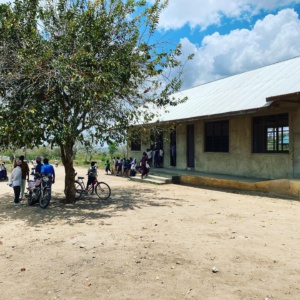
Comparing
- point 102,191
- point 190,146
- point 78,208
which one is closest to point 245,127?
point 190,146

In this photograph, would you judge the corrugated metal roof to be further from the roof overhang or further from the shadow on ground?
the shadow on ground

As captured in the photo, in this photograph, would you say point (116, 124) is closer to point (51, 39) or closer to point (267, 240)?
point (51, 39)

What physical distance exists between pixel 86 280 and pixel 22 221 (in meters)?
4.46

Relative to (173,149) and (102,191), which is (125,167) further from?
(102,191)

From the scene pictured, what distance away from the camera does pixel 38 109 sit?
27.0 feet

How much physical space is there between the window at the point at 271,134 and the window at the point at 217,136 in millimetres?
1648

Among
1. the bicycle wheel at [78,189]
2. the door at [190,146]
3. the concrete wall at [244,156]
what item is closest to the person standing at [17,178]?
the bicycle wheel at [78,189]

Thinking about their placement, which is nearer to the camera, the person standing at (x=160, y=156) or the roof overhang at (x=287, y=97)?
the roof overhang at (x=287, y=97)

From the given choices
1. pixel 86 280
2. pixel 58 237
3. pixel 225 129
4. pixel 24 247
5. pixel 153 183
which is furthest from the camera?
pixel 153 183

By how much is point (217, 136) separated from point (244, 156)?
2063 mm

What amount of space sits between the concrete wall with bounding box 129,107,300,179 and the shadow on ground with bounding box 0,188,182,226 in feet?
13.2

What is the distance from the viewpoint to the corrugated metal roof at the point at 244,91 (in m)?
12.2

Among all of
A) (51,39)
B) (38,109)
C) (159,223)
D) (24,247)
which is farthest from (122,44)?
(24,247)

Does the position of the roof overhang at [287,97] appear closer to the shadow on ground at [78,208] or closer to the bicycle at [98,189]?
the shadow on ground at [78,208]
